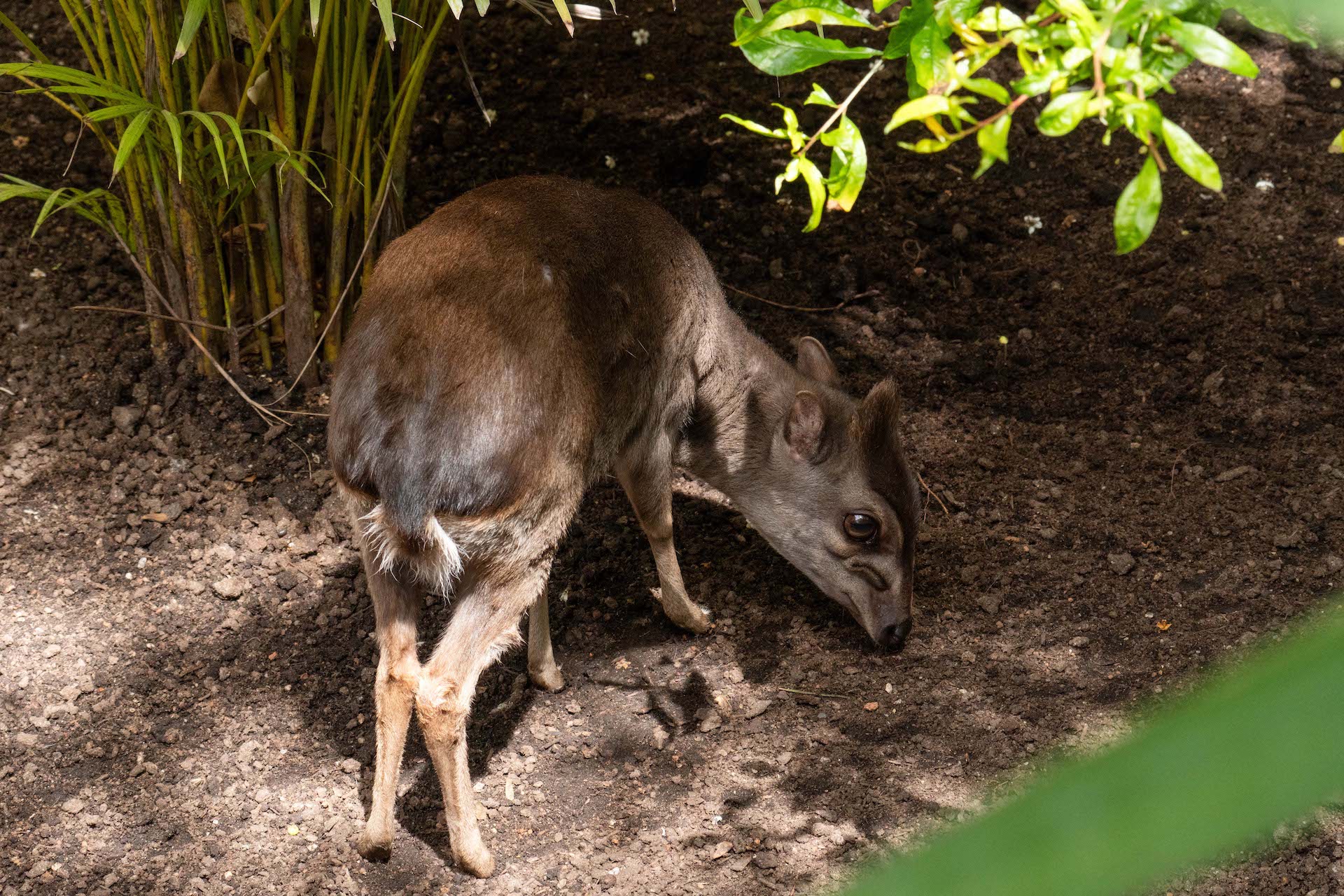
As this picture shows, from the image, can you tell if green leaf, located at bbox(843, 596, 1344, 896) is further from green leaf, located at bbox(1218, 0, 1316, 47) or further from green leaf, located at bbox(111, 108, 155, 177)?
green leaf, located at bbox(111, 108, 155, 177)

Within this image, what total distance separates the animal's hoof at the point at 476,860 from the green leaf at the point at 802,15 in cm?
240

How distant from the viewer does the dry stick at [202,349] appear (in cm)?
463

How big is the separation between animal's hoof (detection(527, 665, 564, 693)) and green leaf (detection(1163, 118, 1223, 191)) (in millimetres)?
3031

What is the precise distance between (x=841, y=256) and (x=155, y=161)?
9.52 ft

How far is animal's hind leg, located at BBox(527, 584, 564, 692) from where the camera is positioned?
4.18m

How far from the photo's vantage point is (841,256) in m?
5.75

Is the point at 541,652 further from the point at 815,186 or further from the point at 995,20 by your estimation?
the point at 995,20

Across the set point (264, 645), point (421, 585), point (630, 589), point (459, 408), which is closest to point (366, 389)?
point (459, 408)

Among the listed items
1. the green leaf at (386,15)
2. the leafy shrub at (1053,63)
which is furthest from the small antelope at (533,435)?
the leafy shrub at (1053,63)

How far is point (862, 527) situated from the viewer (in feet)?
14.9

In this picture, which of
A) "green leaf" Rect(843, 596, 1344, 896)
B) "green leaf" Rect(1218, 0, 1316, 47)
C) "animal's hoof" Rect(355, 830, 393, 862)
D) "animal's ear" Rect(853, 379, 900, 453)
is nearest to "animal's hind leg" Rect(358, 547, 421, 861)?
"animal's hoof" Rect(355, 830, 393, 862)

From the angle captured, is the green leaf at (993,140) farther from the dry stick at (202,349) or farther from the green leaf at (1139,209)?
the dry stick at (202,349)

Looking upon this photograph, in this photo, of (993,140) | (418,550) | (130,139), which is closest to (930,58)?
(993,140)

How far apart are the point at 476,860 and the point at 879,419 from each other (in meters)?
2.03
